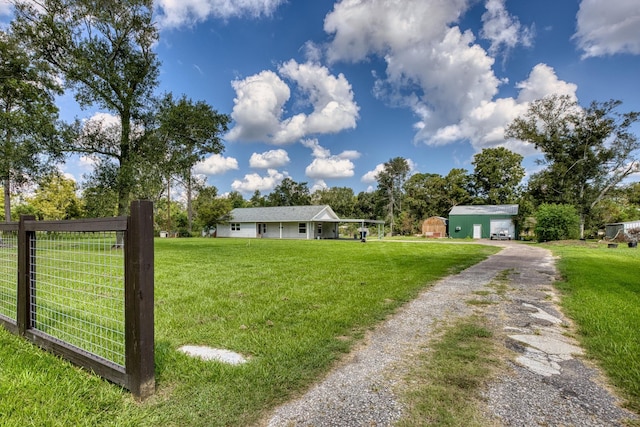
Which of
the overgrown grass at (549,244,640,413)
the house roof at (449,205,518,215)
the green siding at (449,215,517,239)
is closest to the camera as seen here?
the overgrown grass at (549,244,640,413)

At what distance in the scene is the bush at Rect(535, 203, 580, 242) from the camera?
21219 mm

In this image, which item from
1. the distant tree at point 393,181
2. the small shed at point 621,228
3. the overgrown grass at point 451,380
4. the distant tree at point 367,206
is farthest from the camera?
the distant tree at point 367,206

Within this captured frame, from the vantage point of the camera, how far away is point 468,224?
33000mm

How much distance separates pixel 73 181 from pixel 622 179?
181ft

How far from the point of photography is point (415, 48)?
47.1 feet

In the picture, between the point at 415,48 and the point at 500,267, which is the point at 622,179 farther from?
the point at 500,267

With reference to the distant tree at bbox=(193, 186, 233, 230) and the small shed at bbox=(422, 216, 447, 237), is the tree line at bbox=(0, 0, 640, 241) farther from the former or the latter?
the small shed at bbox=(422, 216, 447, 237)

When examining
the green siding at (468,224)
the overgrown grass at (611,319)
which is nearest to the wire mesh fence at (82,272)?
the overgrown grass at (611,319)

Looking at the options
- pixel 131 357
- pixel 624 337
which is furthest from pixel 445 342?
pixel 131 357

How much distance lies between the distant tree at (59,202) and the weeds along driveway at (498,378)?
38.1 metres

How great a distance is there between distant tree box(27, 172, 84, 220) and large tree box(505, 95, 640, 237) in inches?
1823

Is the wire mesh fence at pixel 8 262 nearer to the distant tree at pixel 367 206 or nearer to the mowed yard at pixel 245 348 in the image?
the mowed yard at pixel 245 348

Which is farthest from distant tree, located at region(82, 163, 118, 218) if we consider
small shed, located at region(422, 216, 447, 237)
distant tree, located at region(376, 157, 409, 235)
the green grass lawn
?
distant tree, located at region(376, 157, 409, 235)

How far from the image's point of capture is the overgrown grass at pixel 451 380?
1857mm
